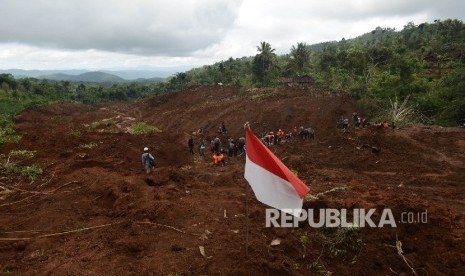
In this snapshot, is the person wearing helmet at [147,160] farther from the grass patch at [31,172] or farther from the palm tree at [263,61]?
the palm tree at [263,61]

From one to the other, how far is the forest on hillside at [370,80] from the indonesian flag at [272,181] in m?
19.0

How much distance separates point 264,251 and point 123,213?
3696 mm

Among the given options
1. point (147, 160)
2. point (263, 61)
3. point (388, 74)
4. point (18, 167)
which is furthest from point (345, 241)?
point (263, 61)

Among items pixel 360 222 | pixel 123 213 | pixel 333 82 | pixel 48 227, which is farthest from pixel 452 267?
pixel 333 82

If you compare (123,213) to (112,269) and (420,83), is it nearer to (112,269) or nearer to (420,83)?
(112,269)

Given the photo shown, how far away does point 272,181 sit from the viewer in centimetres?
573

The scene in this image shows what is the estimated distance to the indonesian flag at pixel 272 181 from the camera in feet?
18.4

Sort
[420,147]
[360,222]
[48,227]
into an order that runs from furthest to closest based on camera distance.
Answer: [420,147] → [48,227] → [360,222]

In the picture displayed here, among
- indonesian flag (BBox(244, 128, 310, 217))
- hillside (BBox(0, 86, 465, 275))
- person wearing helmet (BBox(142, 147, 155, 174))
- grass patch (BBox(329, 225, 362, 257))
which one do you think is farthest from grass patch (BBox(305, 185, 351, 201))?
person wearing helmet (BBox(142, 147, 155, 174))

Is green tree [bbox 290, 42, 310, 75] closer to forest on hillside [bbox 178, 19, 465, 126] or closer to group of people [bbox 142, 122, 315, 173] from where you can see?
forest on hillside [bbox 178, 19, 465, 126]

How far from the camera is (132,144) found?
20578mm

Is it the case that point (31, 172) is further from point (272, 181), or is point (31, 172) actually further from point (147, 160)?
point (272, 181)

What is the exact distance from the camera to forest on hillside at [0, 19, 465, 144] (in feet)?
87.6

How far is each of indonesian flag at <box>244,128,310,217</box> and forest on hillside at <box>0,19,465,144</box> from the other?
19038 millimetres
